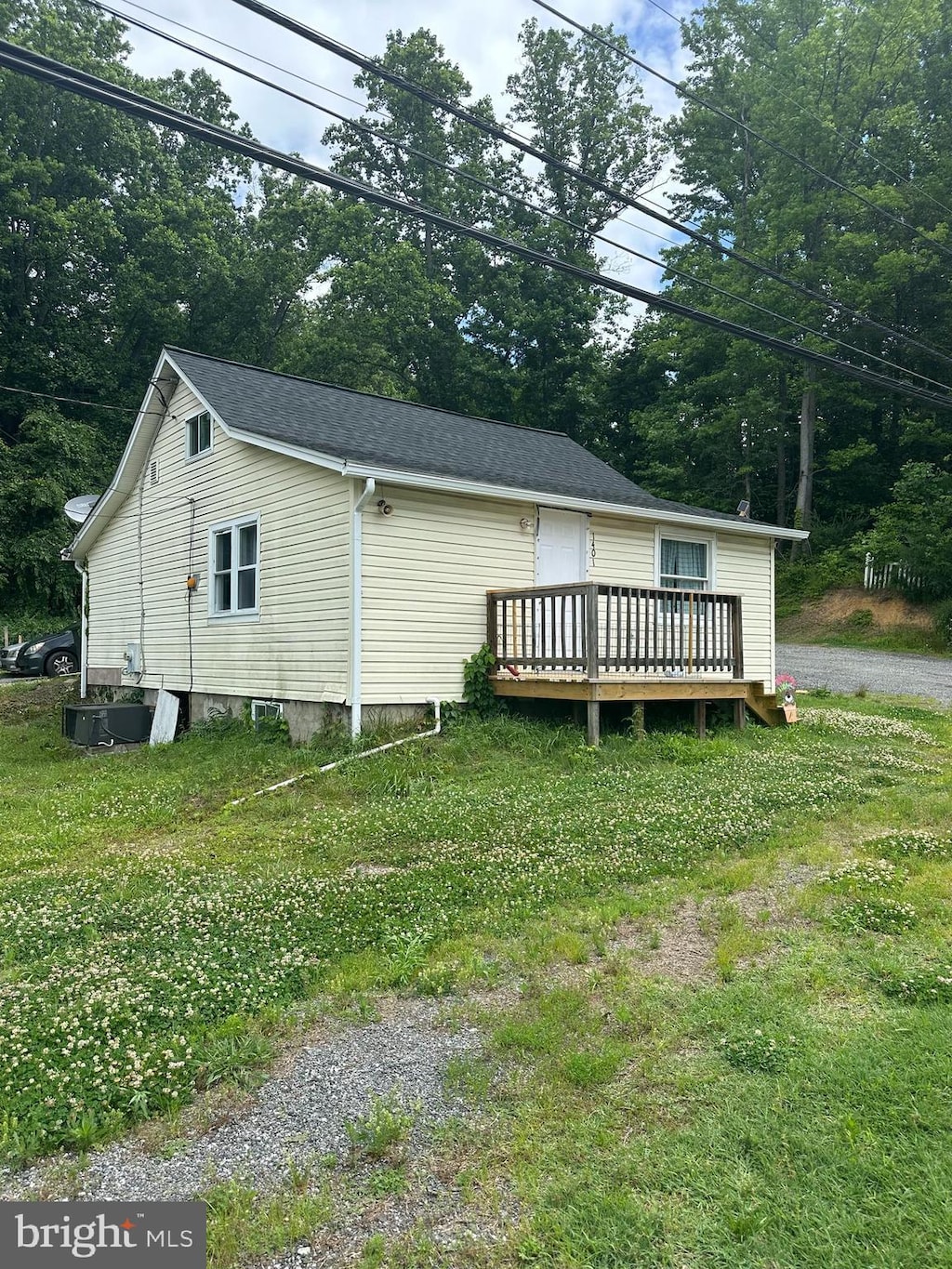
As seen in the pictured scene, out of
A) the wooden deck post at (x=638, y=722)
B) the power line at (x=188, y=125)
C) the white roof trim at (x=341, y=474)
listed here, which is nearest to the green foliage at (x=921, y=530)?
the white roof trim at (x=341, y=474)

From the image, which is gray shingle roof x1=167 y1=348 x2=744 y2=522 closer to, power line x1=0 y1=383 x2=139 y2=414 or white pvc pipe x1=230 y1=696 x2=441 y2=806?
white pvc pipe x1=230 y1=696 x2=441 y2=806

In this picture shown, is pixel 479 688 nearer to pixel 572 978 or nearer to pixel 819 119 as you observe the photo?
pixel 572 978

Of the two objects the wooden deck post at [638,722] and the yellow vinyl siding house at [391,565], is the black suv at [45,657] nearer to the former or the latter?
the yellow vinyl siding house at [391,565]

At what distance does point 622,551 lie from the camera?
38.8 feet

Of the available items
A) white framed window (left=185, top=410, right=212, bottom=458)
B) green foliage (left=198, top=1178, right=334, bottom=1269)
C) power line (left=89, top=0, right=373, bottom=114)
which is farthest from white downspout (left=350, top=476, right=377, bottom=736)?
green foliage (left=198, top=1178, right=334, bottom=1269)

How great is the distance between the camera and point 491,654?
10.1m

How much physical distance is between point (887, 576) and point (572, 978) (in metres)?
20.9

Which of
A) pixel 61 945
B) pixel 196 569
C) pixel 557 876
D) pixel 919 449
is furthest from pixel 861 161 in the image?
pixel 61 945

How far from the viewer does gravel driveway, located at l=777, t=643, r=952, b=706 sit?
46.2ft

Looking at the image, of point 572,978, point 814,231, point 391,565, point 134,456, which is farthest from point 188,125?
point 814,231

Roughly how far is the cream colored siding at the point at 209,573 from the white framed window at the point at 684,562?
5.39 metres

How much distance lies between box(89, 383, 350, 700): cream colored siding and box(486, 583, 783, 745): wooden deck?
7.06ft

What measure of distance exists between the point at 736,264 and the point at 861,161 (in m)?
4.43

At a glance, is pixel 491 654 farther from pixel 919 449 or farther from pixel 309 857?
pixel 919 449
